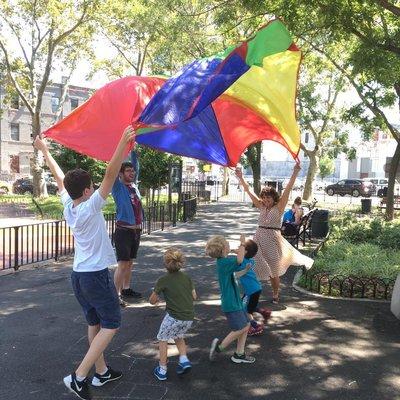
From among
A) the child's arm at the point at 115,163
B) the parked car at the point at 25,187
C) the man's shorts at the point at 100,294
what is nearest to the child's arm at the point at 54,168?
the child's arm at the point at 115,163

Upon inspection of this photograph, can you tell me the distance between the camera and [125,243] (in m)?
6.41

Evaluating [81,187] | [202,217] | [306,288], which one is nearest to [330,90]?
[202,217]

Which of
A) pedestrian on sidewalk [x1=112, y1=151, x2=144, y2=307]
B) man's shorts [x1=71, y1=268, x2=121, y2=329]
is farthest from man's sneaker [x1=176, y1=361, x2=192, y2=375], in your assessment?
pedestrian on sidewalk [x1=112, y1=151, x2=144, y2=307]

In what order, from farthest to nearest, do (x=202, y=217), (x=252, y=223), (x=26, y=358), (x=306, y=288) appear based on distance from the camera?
(x=202, y=217) < (x=252, y=223) < (x=306, y=288) < (x=26, y=358)

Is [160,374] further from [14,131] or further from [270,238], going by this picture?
[14,131]

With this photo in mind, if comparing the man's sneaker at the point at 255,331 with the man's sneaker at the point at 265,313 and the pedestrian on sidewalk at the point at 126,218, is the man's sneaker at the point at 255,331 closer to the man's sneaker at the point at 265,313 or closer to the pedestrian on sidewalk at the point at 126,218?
the man's sneaker at the point at 265,313

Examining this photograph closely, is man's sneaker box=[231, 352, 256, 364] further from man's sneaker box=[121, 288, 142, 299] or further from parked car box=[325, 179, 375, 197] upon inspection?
parked car box=[325, 179, 375, 197]

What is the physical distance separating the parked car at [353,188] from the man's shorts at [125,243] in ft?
144

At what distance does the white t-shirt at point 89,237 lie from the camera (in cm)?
382

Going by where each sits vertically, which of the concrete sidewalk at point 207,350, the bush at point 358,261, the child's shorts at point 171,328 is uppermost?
the child's shorts at point 171,328

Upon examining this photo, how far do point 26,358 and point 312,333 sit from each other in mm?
3273

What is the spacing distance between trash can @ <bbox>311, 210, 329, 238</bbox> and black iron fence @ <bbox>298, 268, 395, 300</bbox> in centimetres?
573

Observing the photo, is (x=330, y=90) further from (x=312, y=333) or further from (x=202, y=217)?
(x=312, y=333)

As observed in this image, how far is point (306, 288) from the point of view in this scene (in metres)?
7.91
